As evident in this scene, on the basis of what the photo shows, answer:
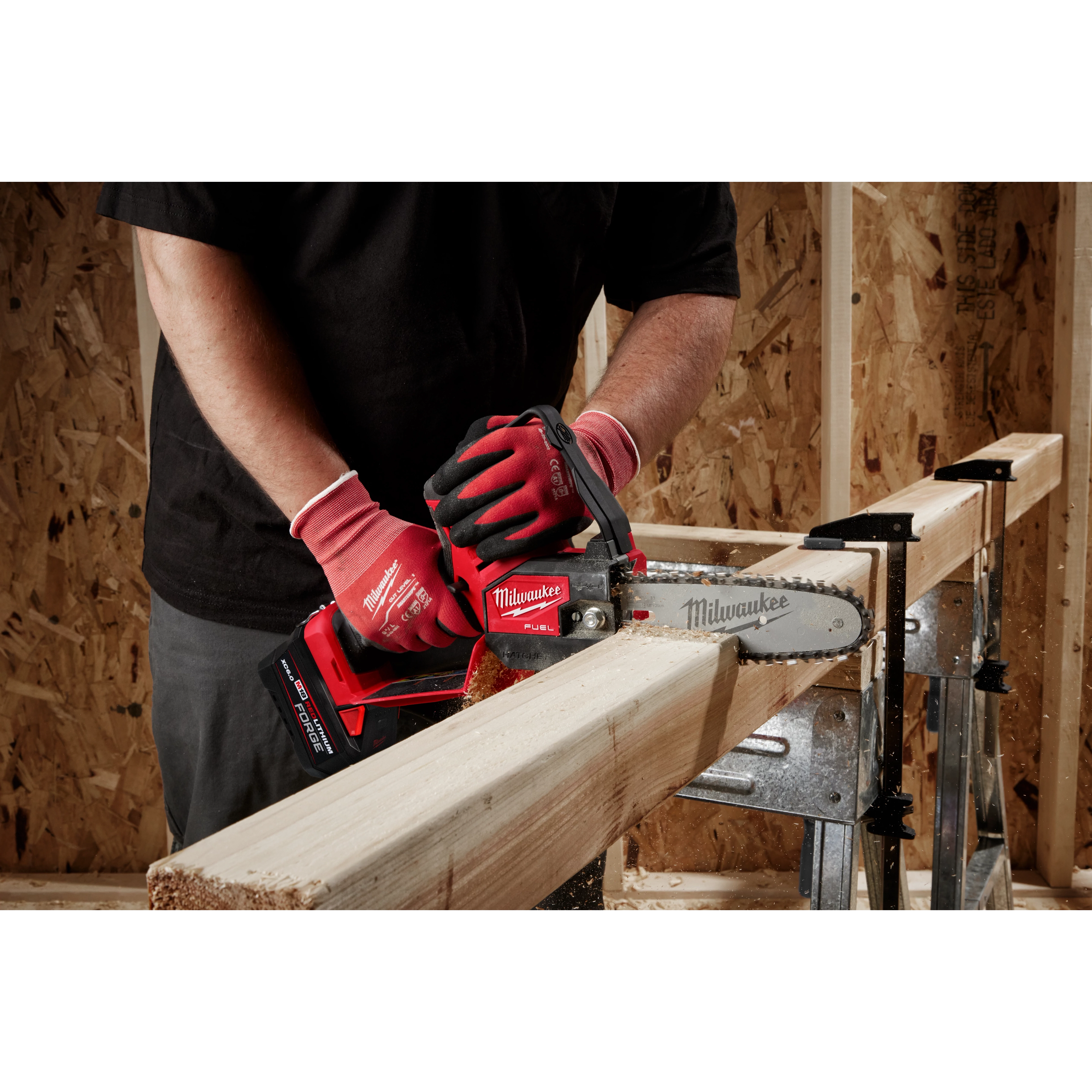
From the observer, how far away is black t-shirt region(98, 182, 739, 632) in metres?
1.24

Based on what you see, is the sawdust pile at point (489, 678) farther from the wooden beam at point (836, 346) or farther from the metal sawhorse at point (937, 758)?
the wooden beam at point (836, 346)

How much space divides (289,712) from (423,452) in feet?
1.47

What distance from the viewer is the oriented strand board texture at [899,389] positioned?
2.44 m

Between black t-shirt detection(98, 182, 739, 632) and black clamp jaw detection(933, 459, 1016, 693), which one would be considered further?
black clamp jaw detection(933, 459, 1016, 693)

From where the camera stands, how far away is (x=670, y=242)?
1533mm

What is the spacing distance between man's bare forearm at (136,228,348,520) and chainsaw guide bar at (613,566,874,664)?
56 cm

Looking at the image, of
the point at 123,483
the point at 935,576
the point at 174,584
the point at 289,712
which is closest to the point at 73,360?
the point at 123,483

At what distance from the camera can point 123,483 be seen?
258cm

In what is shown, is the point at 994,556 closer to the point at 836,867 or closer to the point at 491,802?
the point at 836,867

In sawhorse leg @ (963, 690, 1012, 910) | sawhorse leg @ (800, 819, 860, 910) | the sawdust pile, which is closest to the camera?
the sawdust pile

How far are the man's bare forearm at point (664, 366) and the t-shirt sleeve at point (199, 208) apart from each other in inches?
21.5

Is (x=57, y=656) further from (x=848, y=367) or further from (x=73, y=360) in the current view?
(x=848, y=367)

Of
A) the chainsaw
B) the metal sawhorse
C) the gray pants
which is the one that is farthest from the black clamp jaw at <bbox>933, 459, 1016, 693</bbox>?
the gray pants

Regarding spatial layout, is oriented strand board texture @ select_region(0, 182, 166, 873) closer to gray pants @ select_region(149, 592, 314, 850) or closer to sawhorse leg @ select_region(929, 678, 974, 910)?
gray pants @ select_region(149, 592, 314, 850)
